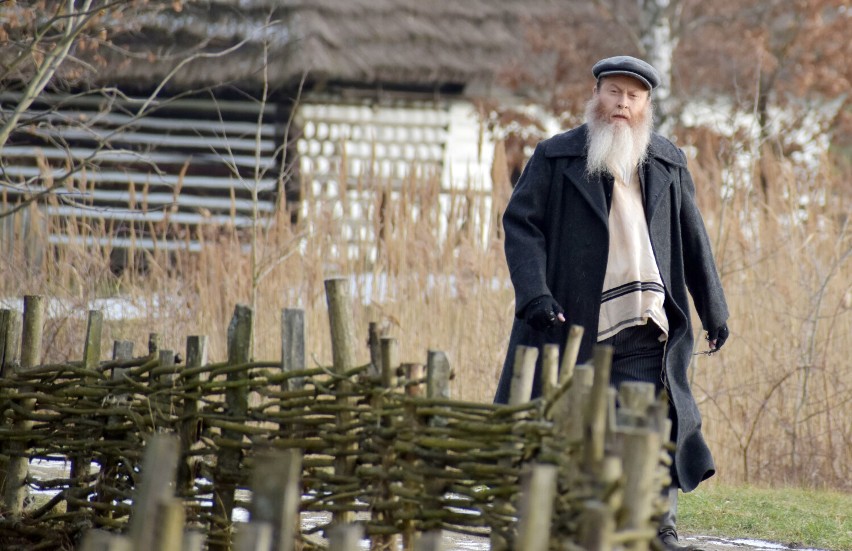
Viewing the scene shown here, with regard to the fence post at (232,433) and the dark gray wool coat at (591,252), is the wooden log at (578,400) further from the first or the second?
the fence post at (232,433)

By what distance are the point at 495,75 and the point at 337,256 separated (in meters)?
5.16

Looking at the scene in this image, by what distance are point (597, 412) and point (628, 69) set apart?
1.69 metres

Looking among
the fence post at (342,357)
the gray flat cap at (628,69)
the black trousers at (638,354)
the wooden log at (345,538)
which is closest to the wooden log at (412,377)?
the fence post at (342,357)

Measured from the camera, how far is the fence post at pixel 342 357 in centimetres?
379

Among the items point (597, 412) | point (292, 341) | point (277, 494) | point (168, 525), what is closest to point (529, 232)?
point (292, 341)

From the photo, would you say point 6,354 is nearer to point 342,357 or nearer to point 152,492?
point 342,357

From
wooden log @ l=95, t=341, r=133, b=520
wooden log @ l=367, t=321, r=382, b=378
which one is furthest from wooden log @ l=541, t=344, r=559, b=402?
wooden log @ l=95, t=341, r=133, b=520

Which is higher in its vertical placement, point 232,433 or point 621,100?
point 621,100

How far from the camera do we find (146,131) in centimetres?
1230

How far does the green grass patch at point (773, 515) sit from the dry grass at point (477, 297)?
1.94 ft

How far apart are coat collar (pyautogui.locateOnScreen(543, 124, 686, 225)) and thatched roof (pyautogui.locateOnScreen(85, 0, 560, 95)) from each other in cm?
644

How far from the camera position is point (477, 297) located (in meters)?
7.52

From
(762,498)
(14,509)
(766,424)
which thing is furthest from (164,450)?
(766,424)

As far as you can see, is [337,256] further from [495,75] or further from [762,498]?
[495,75]
